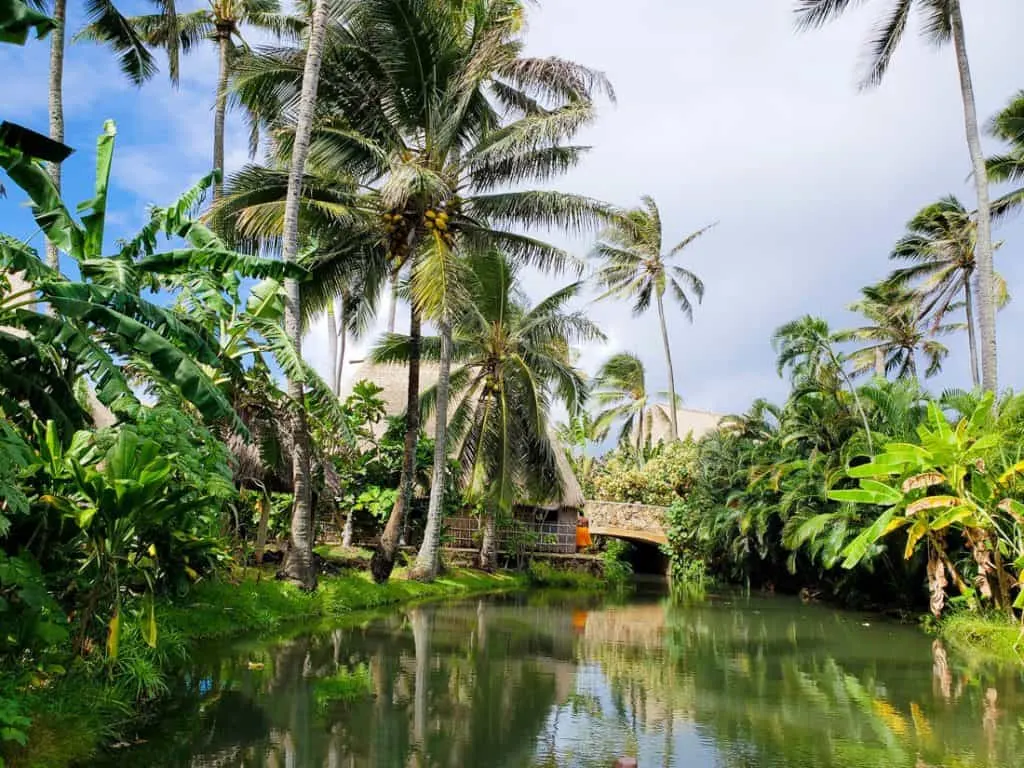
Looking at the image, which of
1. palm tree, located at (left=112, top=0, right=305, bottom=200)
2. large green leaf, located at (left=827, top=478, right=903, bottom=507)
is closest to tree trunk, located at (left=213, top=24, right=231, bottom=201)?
palm tree, located at (left=112, top=0, right=305, bottom=200)

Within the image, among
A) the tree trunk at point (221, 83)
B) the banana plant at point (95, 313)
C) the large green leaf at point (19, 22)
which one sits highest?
the tree trunk at point (221, 83)

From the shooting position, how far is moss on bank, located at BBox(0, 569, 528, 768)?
5543 millimetres

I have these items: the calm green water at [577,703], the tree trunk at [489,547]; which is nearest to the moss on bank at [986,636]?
the calm green water at [577,703]

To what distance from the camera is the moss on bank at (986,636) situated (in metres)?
11.7

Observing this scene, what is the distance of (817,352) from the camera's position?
18109mm

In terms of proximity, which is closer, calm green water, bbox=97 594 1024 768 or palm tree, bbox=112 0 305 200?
calm green water, bbox=97 594 1024 768

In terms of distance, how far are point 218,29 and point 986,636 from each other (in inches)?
787

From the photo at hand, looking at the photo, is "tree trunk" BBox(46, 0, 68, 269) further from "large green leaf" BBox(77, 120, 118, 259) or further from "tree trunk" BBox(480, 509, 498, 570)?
"tree trunk" BBox(480, 509, 498, 570)

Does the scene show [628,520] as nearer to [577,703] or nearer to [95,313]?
[577,703]

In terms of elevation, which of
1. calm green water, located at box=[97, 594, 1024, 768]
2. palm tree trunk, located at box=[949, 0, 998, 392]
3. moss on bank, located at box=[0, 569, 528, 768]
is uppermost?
palm tree trunk, located at box=[949, 0, 998, 392]

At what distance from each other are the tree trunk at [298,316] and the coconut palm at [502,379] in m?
7.20

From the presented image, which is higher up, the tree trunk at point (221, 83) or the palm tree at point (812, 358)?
the tree trunk at point (221, 83)

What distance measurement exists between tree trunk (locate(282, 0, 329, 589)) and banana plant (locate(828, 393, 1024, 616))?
816 cm

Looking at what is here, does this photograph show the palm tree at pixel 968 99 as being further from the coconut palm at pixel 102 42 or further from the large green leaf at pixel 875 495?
the coconut palm at pixel 102 42
